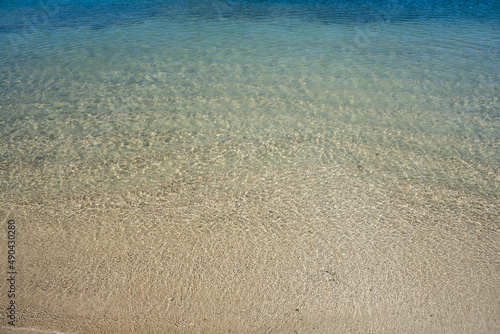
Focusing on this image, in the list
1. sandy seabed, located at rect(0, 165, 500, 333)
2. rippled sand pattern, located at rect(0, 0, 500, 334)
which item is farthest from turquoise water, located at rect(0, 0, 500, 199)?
sandy seabed, located at rect(0, 165, 500, 333)

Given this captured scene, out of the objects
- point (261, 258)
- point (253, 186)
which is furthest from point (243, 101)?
point (261, 258)

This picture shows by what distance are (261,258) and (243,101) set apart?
2.17 meters

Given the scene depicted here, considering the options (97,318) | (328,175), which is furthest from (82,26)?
(97,318)

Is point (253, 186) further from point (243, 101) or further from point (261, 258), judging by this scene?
point (243, 101)

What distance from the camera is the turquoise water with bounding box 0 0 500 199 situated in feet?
9.73

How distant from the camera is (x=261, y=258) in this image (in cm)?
212

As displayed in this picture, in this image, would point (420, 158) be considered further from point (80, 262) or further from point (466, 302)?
point (80, 262)

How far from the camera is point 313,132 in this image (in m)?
3.40

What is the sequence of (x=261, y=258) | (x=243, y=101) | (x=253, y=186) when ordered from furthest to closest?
(x=243, y=101) < (x=253, y=186) < (x=261, y=258)

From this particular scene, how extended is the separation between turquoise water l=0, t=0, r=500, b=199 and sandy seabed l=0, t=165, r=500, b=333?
0.75 feet

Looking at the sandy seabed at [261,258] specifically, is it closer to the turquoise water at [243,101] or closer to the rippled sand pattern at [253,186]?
the rippled sand pattern at [253,186]

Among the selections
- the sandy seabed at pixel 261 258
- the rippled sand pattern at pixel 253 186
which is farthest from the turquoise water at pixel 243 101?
the sandy seabed at pixel 261 258

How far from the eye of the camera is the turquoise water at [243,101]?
296cm

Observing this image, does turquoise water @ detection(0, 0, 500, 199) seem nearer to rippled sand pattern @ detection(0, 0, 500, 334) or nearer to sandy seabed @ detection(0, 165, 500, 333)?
rippled sand pattern @ detection(0, 0, 500, 334)
